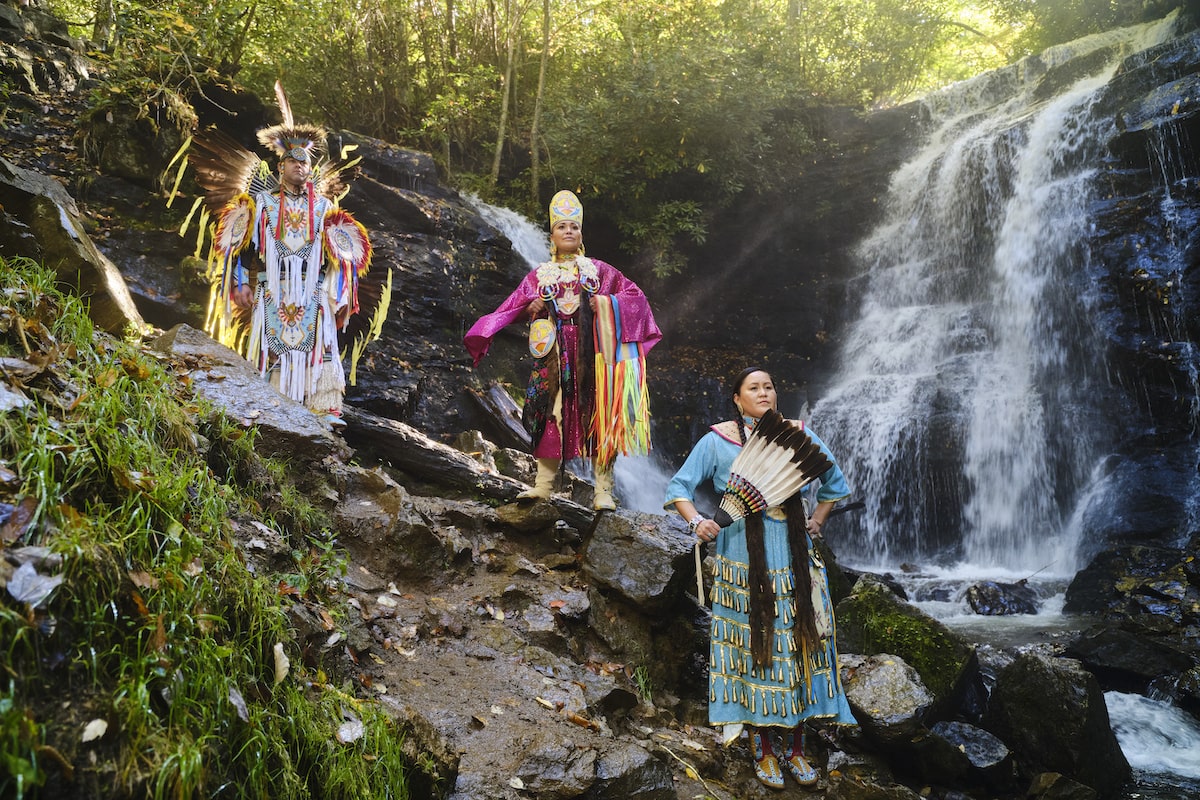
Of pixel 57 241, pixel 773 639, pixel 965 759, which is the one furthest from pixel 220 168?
pixel 965 759

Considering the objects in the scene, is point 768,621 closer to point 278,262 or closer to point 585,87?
point 278,262

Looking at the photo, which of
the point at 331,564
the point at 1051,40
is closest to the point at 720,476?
the point at 331,564

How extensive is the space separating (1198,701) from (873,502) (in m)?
5.24

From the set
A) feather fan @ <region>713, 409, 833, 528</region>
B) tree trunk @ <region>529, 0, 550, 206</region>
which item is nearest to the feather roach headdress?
feather fan @ <region>713, 409, 833, 528</region>

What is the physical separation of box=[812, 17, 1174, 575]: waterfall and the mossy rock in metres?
4.99

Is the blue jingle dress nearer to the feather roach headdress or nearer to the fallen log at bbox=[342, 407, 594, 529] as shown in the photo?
the fallen log at bbox=[342, 407, 594, 529]

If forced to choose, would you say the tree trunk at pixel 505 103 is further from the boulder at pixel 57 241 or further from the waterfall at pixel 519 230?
the boulder at pixel 57 241

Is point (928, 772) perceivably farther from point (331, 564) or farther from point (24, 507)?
point (24, 507)

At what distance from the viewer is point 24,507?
188cm

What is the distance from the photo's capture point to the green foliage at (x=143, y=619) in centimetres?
169

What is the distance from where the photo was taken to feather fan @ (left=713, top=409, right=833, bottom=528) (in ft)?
11.3

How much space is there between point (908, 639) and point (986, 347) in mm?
7594

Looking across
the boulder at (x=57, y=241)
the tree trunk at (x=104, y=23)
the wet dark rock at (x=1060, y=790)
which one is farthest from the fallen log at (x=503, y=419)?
the tree trunk at (x=104, y=23)

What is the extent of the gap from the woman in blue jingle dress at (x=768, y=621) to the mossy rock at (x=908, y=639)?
1.17 m
